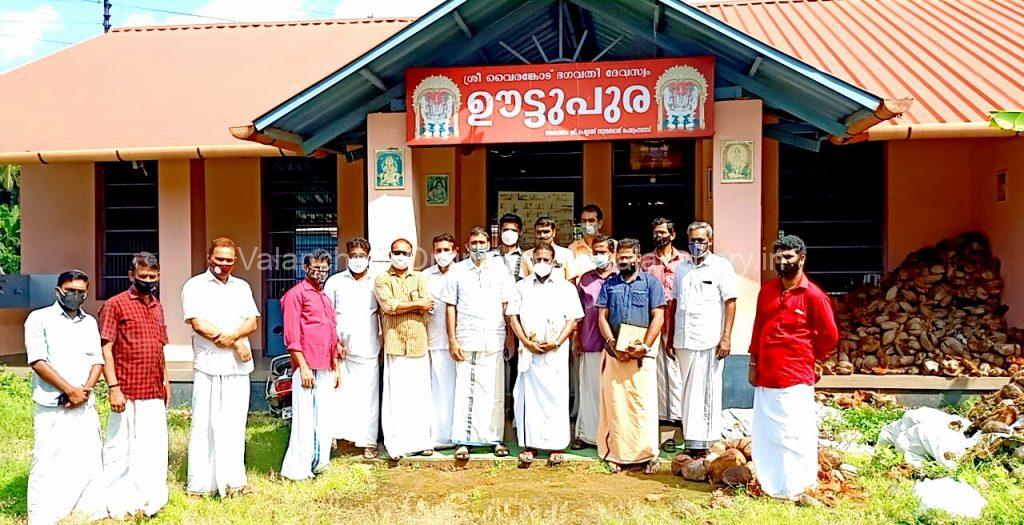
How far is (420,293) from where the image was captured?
6441mm

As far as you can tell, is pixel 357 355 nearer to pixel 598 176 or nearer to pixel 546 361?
pixel 546 361

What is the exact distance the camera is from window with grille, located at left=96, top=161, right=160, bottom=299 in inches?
416

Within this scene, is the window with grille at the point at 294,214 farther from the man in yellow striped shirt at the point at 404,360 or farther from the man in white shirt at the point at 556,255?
the man in white shirt at the point at 556,255

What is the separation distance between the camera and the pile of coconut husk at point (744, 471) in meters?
5.37

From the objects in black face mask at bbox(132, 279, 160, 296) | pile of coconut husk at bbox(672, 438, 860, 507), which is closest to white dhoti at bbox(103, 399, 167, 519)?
black face mask at bbox(132, 279, 160, 296)

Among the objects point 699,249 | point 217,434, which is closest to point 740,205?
point 699,249

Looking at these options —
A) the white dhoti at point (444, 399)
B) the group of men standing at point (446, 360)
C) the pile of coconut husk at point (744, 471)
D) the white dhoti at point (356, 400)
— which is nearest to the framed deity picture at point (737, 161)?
the group of men standing at point (446, 360)

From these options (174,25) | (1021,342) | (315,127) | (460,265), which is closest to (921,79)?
(1021,342)

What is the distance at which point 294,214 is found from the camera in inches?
413

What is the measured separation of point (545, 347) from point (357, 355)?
1.54m

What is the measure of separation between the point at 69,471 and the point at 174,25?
912 cm

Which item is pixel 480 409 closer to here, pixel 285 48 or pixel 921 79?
pixel 921 79

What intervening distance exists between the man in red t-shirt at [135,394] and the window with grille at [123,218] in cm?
588

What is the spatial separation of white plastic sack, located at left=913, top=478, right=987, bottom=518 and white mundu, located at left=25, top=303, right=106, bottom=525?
5.19m
